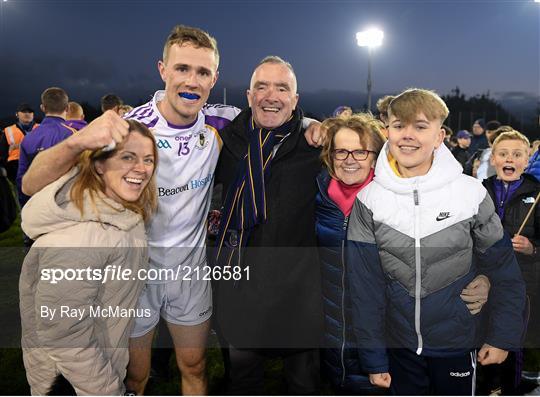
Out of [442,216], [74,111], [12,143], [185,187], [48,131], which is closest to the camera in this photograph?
[442,216]

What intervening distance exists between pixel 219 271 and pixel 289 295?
47 centimetres

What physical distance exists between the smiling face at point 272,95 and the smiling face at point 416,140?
66cm

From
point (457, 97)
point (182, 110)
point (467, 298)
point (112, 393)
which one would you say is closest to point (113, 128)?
point (182, 110)

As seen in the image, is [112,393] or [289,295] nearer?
[112,393]

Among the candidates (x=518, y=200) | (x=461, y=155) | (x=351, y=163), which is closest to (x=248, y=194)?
(x=351, y=163)

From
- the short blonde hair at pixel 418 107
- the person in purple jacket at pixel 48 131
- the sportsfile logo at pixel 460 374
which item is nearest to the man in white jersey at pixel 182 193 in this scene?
the short blonde hair at pixel 418 107

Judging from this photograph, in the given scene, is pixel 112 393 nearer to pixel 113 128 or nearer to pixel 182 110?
pixel 113 128

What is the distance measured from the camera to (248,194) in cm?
241

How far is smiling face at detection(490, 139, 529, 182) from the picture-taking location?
10.7ft

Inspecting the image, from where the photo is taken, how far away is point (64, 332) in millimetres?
1965

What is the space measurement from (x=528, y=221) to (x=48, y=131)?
4730mm

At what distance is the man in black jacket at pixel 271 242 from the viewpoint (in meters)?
2.43

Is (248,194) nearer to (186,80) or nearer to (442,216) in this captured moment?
(186,80)

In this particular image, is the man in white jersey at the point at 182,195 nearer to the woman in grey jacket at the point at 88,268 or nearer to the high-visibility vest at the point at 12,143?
the woman in grey jacket at the point at 88,268
